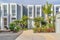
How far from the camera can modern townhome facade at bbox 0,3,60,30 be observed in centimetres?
4253

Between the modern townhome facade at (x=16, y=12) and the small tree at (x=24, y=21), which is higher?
the modern townhome facade at (x=16, y=12)

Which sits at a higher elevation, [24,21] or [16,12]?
[16,12]

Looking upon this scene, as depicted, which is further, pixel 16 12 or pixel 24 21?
pixel 16 12

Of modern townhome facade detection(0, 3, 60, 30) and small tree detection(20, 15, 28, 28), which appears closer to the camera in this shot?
small tree detection(20, 15, 28, 28)

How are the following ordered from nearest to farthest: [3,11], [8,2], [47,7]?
[47,7] < [3,11] < [8,2]

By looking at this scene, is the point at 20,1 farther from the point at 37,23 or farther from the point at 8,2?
the point at 37,23

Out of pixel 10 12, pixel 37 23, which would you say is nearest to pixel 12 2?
pixel 10 12

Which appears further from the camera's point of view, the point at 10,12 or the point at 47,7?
the point at 10,12

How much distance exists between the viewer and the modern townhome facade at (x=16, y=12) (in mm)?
42531

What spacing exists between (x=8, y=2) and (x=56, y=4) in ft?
36.1

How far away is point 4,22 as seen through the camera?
142ft

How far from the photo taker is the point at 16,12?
4269cm

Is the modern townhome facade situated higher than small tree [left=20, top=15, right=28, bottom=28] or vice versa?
the modern townhome facade

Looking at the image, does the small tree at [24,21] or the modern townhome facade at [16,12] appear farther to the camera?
the modern townhome facade at [16,12]
